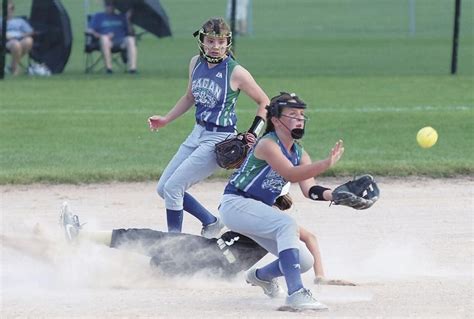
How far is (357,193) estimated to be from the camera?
7.98 meters

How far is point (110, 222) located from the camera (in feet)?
36.1

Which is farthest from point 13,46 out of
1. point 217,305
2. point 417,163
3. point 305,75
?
point 217,305

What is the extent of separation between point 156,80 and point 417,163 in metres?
9.25

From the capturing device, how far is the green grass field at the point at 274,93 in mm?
13951

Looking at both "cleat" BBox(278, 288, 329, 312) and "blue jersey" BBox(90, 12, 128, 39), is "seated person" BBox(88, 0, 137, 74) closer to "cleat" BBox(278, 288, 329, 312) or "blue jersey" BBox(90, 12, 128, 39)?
"blue jersey" BBox(90, 12, 128, 39)

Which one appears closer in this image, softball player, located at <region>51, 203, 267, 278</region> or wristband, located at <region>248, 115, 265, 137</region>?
softball player, located at <region>51, 203, 267, 278</region>

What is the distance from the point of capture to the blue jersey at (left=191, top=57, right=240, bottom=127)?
31.1 ft

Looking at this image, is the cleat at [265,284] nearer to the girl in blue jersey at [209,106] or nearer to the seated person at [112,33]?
the girl in blue jersey at [209,106]

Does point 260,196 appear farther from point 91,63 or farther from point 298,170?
point 91,63

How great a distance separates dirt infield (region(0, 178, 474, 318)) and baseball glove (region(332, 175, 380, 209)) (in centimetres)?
66

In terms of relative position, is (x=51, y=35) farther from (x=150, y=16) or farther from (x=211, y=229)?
(x=211, y=229)

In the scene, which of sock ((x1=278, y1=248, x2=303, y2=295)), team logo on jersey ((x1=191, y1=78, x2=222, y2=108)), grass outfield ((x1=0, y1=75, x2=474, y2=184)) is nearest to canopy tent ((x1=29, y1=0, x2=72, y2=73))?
grass outfield ((x1=0, y1=75, x2=474, y2=184))

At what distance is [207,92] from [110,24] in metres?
14.7

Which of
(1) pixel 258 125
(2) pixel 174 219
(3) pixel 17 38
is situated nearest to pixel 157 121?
(2) pixel 174 219
